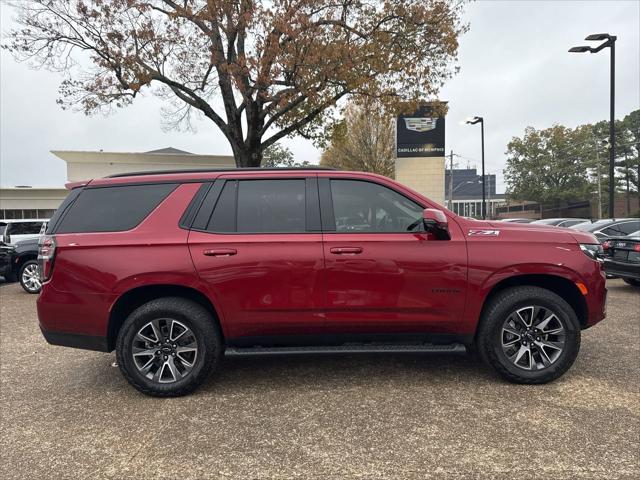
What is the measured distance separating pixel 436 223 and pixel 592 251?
146 cm

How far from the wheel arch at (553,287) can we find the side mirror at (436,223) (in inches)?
24.5

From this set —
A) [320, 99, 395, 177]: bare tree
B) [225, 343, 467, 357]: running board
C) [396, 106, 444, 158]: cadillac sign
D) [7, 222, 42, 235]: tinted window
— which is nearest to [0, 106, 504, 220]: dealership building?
[396, 106, 444, 158]: cadillac sign

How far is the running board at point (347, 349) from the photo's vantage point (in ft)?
11.6

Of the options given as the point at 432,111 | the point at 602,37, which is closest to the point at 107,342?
the point at 432,111

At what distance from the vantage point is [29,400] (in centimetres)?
368

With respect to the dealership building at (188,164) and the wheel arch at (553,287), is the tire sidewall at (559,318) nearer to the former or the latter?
the wheel arch at (553,287)

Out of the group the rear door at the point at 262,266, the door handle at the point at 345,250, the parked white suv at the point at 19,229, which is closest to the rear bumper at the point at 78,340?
the rear door at the point at 262,266

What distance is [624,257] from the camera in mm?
7996

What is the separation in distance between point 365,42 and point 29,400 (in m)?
12.9

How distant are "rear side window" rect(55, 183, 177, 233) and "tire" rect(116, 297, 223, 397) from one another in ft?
2.44

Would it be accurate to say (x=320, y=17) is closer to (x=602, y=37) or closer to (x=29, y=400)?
(x=602, y=37)

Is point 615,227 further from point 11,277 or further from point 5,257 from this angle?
point 11,277

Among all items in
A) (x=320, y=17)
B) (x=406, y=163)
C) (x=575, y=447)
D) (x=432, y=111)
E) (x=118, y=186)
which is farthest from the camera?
(x=406, y=163)

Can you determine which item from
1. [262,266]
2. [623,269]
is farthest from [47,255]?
[623,269]
